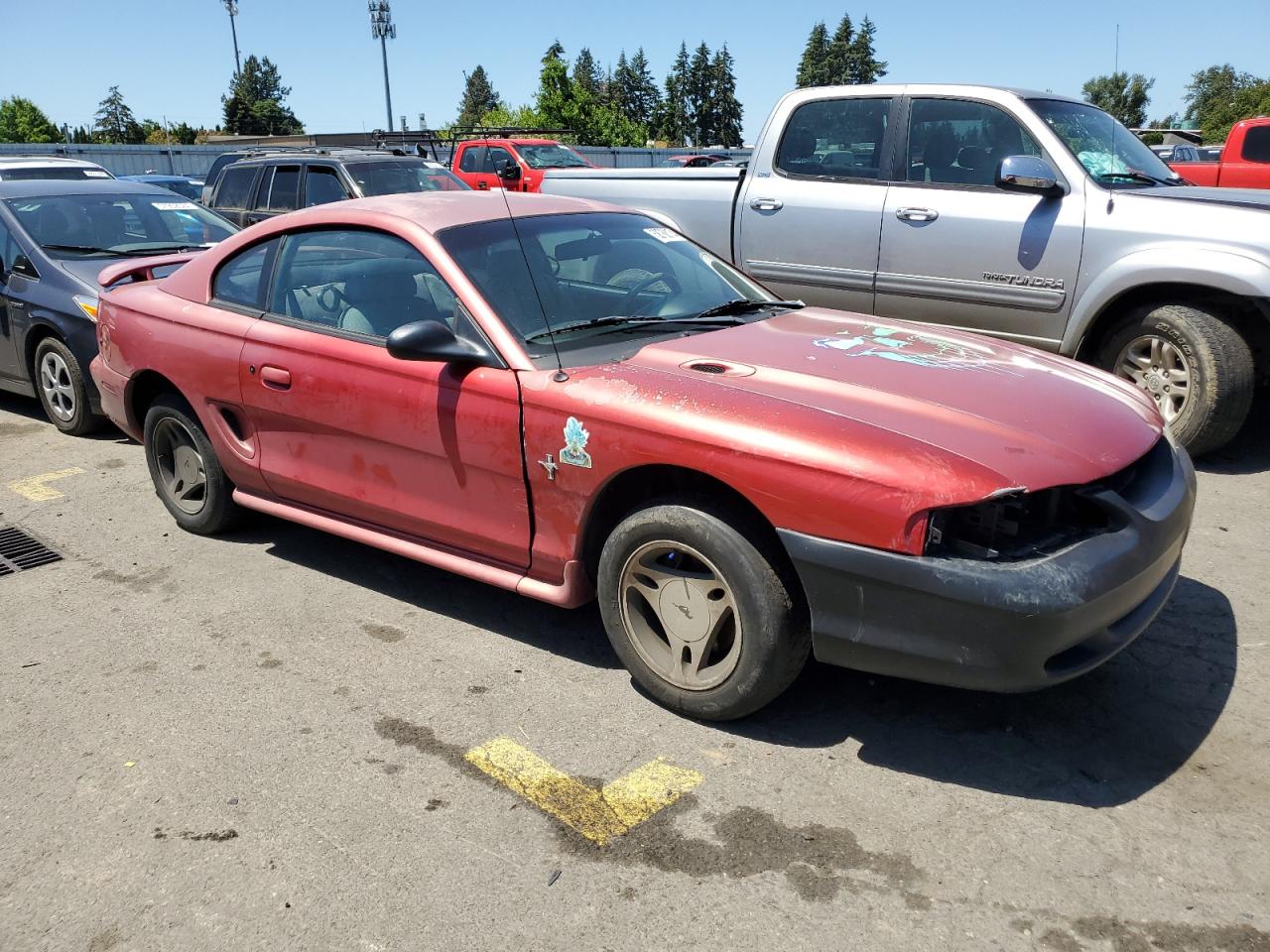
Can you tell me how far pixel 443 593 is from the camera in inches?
175

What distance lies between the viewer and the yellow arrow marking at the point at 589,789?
2879 mm

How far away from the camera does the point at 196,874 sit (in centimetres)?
271

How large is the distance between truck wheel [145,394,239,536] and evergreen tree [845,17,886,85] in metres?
107

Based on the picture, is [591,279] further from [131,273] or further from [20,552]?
[20,552]

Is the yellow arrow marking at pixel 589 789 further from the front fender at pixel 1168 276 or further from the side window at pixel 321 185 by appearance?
the side window at pixel 321 185

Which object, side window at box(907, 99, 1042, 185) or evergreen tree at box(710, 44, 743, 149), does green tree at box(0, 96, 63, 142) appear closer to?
evergreen tree at box(710, 44, 743, 149)

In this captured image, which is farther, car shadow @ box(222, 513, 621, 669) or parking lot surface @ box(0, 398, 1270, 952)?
car shadow @ box(222, 513, 621, 669)

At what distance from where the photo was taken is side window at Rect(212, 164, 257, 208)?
1139cm

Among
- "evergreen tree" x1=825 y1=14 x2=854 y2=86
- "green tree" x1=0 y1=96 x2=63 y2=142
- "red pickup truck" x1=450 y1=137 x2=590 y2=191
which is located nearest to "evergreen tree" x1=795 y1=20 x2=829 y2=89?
"evergreen tree" x1=825 y1=14 x2=854 y2=86

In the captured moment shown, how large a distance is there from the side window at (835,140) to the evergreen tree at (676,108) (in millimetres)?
79047

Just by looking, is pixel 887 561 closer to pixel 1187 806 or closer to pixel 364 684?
pixel 1187 806

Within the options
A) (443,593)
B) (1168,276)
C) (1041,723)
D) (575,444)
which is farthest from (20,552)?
(1168,276)

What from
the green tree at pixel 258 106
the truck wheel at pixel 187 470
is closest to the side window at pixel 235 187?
the truck wheel at pixel 187 470

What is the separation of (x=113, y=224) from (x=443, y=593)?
4.97m
